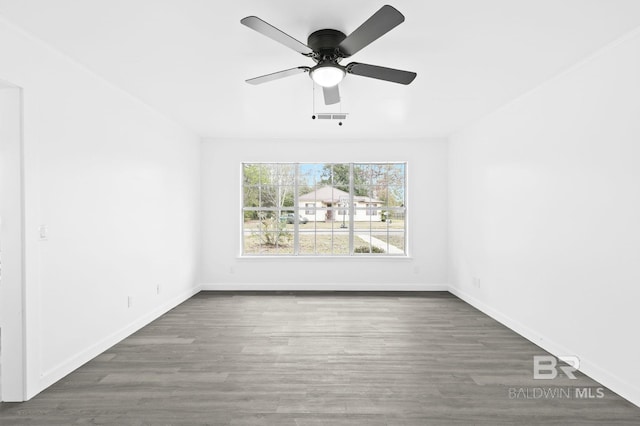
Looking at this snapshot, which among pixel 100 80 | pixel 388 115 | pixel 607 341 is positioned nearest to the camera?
pixel 607 341

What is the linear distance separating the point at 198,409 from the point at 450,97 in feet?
11.9

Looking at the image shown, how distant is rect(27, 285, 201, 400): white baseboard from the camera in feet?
8.54

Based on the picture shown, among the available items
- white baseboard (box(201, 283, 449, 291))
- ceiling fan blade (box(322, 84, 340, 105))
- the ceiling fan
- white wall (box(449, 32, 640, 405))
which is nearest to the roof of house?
Answer: white baseboard (box(201, 283, 449, 291))

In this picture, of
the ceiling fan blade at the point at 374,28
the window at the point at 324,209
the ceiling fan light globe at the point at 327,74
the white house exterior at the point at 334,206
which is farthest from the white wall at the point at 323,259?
the ceiling fan blade at the point at 374,28

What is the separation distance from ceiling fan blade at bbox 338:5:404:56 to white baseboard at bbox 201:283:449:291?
4071mm

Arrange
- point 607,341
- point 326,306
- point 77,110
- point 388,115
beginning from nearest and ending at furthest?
point 607,341, point 77,110, point 388,115, point 326,306

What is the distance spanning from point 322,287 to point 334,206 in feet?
4.47

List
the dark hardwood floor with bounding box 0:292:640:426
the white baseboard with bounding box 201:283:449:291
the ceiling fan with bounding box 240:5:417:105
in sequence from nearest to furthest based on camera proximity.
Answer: the ceiling fan with bounding box 240:5:417:105 < the dark hardwood floor with bounding box 0:292:640:426 < the white baseboard with bounding box 201:283:449:291

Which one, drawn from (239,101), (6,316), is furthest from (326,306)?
(6,316)

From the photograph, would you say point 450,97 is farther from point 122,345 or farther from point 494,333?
point 122,345

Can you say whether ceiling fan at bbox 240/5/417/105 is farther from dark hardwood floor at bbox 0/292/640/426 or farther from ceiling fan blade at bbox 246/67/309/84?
dark hardwood floor at bbox 0/292/640/426

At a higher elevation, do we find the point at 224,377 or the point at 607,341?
the point at 607,341

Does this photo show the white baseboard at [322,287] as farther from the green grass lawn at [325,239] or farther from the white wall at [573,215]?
the white wall at [573,215]

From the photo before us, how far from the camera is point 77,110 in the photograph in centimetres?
295
